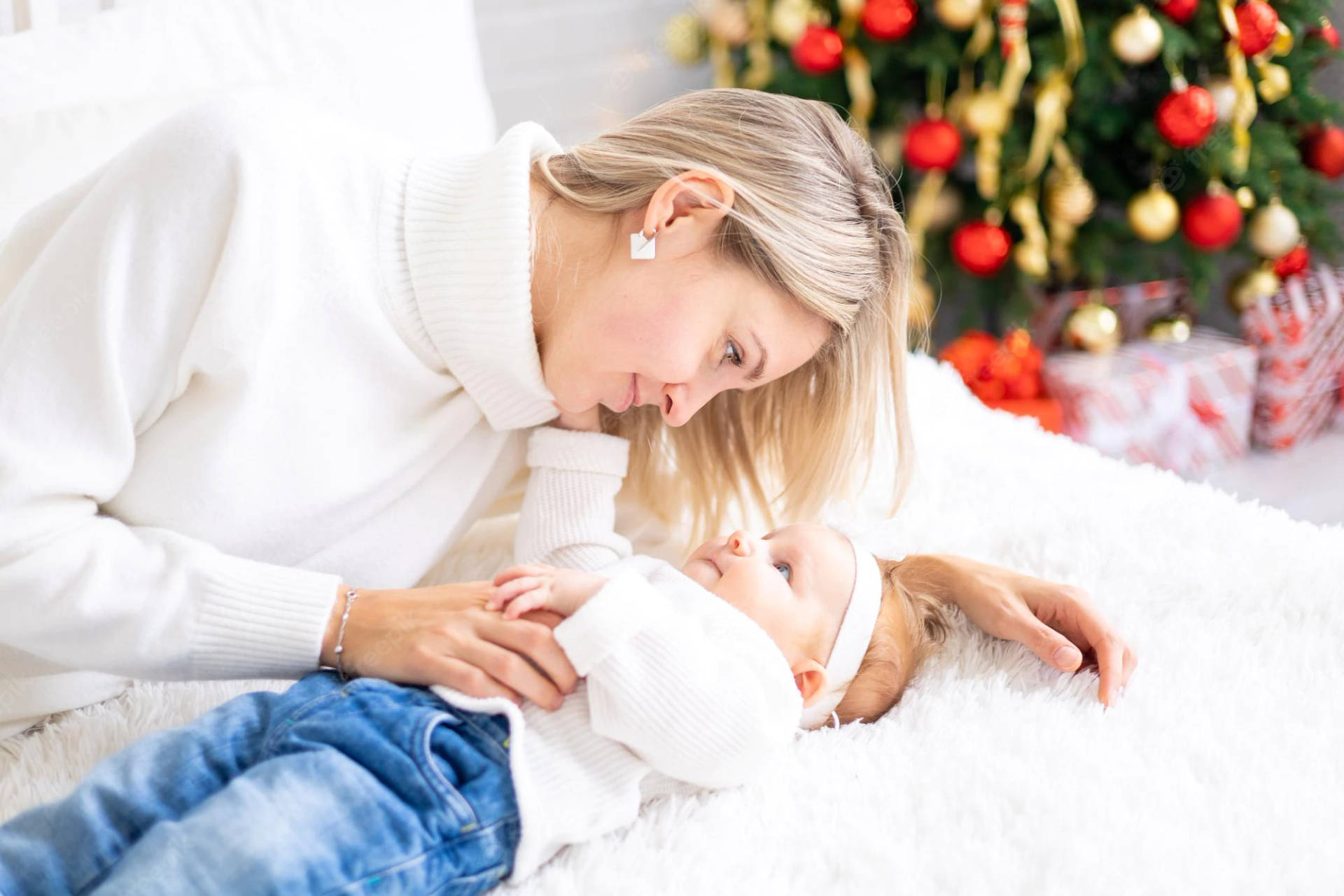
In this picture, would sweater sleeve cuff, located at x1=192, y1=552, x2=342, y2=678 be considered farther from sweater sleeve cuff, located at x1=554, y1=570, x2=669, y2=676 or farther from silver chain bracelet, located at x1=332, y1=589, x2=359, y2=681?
sweater sleeve cuff, located at x1=554, y1=570, x2=669, y2=676

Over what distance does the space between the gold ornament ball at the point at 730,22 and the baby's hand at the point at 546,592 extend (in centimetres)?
193

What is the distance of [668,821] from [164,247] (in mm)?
697

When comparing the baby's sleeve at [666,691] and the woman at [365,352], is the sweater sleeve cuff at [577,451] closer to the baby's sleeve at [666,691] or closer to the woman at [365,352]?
the woman at [365,352]

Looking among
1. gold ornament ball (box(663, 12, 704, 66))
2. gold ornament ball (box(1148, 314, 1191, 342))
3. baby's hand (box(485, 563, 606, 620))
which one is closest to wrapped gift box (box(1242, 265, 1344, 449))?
gold ornament ball (box(1148, 314, 1191, 342))

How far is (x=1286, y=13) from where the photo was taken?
2.47 metres

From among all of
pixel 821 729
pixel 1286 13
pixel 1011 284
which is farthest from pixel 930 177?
pixel 821 729

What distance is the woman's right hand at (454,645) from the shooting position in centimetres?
99

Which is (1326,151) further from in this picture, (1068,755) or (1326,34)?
(1068,755)

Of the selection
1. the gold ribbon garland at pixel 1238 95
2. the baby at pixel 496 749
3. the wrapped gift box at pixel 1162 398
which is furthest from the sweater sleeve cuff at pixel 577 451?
the gold ribbon garland at pixel 1238 95

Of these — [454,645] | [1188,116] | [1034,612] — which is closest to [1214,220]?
[1188,116]

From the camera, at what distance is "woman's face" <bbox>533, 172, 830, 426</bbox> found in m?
1.14

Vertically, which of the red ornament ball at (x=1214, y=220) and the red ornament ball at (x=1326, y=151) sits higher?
the red ornament ball at (x=1326, y=151)

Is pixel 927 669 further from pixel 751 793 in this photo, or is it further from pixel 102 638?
pixel 102 638

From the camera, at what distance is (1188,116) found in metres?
2.31
